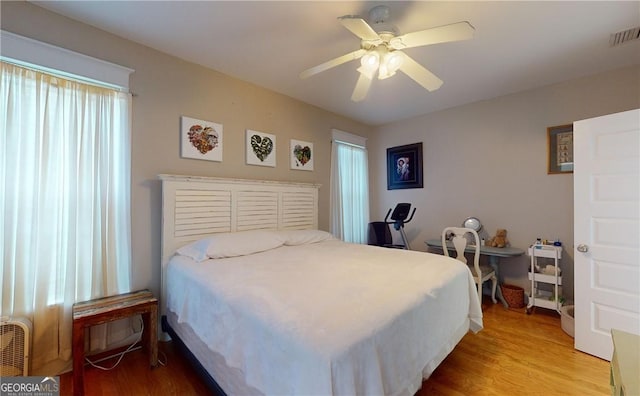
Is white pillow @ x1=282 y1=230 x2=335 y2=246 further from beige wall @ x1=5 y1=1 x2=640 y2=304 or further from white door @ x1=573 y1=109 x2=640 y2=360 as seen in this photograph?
white door @ x1=573 y1=109 x2=640 y2=360

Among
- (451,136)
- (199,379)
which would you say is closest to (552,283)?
(451,136)

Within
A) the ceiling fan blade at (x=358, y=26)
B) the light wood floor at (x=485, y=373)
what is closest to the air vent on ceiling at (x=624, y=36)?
the ceiling fan blade at (x=358, y=26)

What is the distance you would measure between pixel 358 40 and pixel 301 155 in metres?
1.62

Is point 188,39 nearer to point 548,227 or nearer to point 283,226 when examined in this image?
point 283,226

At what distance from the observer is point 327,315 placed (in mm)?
1075

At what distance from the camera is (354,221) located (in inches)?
165

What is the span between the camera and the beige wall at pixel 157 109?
1894mm

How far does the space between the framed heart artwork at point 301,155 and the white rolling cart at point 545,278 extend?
9.11ft

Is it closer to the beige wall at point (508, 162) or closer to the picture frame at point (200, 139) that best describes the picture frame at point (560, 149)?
the beige wall at point (508, 162)

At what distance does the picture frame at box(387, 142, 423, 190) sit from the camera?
13.4 ft

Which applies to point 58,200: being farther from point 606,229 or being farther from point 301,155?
point 606,229

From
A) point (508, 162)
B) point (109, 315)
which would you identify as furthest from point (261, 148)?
point (508, 162)

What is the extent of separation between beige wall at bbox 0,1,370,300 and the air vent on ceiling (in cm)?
313

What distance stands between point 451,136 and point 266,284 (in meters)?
3.45
